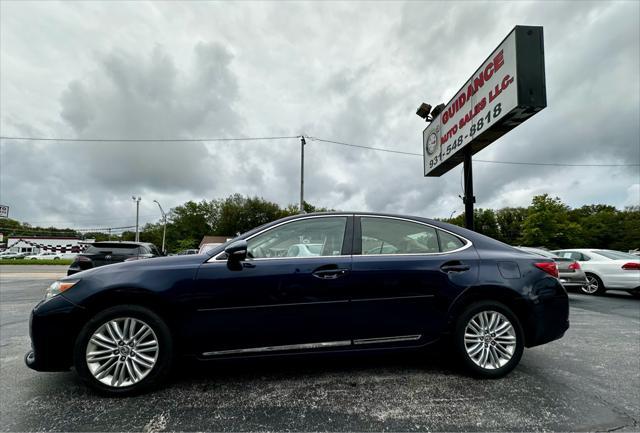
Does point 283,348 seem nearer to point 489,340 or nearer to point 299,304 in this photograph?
point 299,304

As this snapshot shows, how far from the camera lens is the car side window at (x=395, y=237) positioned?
122 inches

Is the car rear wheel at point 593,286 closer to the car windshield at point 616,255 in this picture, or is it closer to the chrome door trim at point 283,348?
the car windshield at point 616,255

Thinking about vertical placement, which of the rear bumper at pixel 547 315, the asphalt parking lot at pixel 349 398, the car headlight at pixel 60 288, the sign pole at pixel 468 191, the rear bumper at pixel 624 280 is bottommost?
the asphalt parking lot at pixel 349 398

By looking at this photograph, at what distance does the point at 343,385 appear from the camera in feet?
9.15

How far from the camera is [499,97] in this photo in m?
7.34

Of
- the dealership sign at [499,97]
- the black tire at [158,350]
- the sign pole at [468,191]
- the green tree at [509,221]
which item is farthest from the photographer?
the green tree at [509,221]

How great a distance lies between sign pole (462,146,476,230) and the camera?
8508 millimetres

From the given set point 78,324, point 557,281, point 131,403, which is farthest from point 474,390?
point 78,324

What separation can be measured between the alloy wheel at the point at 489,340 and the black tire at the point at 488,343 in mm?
17

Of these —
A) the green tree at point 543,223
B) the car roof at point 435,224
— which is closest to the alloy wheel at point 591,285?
the car roof at point 435,224

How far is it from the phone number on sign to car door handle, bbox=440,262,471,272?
5667mm

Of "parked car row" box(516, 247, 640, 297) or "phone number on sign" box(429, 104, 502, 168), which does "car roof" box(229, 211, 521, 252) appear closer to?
"phone number on sign" box(429, 104, 502, 168)

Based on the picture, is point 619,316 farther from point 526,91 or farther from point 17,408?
point 17,408

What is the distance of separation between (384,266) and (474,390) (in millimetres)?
1238
